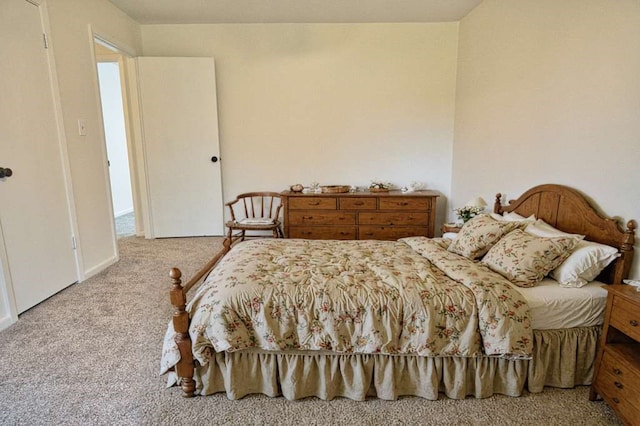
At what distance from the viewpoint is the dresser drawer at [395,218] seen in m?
3.72

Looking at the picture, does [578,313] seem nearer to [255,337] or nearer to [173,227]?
[255,337]

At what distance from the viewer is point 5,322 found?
7.23 ft

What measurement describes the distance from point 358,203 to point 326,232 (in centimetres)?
49

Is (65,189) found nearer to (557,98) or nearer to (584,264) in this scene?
(584,264)

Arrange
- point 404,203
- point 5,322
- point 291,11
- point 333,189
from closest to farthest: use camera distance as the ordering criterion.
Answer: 1. point 5,322
2. point 291,11
3. point 404,203
4. point 333,189

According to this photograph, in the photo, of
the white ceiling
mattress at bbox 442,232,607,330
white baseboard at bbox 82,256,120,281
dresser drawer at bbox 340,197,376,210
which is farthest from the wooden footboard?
the white ceiling

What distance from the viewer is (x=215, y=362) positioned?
1.59 m

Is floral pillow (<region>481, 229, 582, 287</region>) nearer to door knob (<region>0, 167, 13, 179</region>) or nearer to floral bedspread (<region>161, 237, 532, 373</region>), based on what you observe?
floral bedspread (<region>161, 237, 532, 373</region>)

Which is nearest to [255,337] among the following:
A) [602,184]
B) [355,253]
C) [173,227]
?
[355,253]

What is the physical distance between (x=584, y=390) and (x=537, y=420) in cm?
39

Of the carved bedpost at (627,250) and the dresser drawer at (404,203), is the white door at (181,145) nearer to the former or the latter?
the dresser drawer at (404,203)

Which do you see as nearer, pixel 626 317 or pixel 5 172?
pixel 626 317

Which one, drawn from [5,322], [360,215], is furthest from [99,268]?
[360,215]

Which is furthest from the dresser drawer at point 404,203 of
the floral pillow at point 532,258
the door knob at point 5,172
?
the door knob at point 5,172
